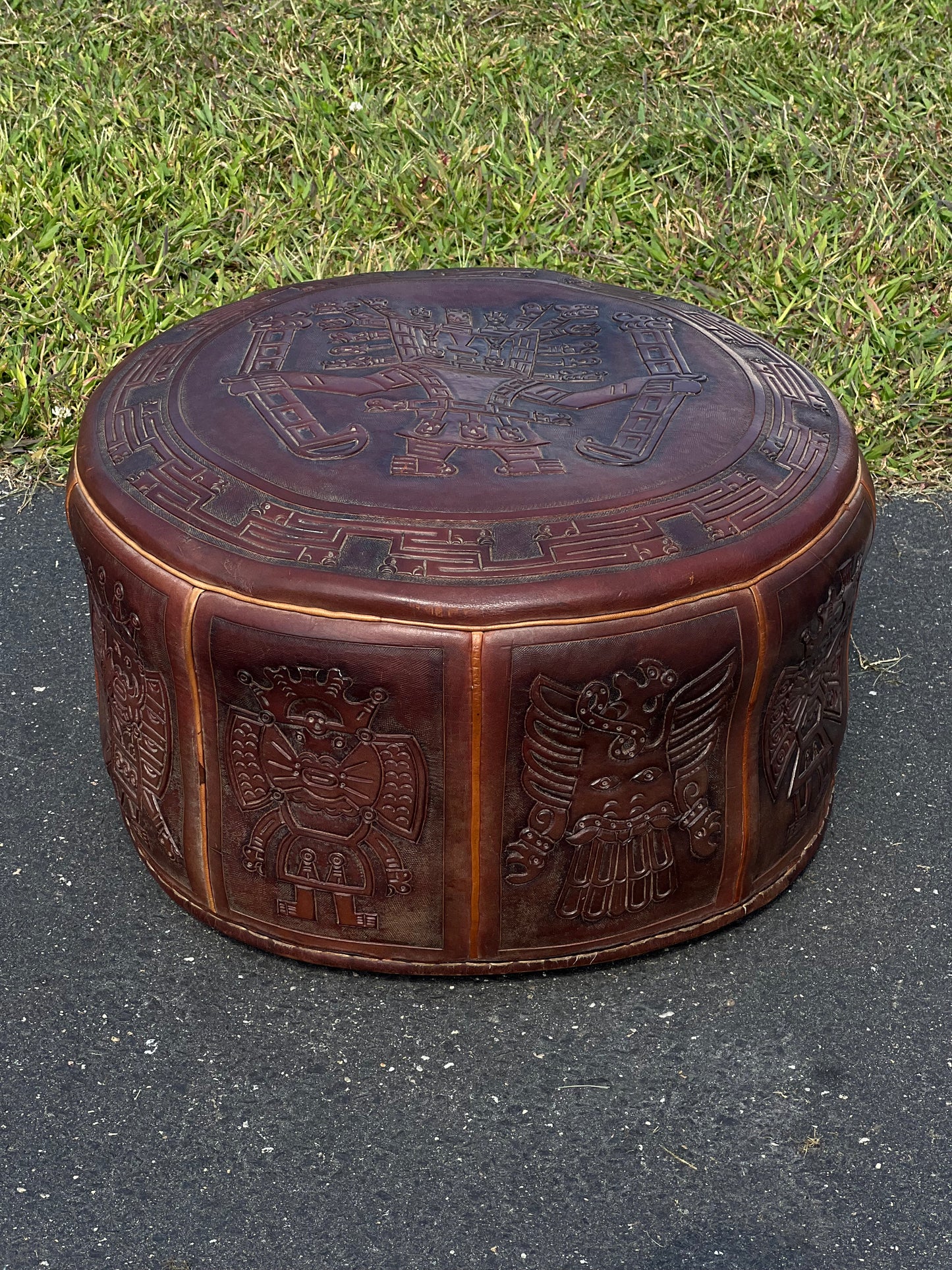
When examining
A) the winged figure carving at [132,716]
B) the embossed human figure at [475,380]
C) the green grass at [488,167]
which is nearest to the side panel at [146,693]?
the winged figure carving at [132,716]

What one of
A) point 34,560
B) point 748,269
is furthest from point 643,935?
point 748,269

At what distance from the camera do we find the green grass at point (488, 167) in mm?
4102

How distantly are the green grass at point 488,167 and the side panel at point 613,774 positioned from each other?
1928 millimetres

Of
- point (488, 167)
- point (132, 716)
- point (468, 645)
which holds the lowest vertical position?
point (132, 716)

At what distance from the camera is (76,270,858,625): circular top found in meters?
2.03

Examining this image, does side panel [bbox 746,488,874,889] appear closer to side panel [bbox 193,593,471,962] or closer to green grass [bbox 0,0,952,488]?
side panel [bbox 193,593,471,962]

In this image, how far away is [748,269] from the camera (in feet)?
14.1

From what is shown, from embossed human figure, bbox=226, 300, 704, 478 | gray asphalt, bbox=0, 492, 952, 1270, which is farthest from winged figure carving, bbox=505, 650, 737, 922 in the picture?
embossed human figure, bbox=226, 300, 704, 478

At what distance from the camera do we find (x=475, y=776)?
2.07 m

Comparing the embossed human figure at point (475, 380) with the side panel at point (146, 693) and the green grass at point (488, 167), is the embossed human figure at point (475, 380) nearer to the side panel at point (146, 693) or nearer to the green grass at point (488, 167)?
the side panel at point (146, 693)

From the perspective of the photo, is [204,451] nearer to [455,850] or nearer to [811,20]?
[455,850]

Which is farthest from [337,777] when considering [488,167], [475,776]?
[488,167]

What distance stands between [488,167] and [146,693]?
9.24 ft

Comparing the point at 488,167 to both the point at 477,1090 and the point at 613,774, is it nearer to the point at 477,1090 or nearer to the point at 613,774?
the point at 613,774
